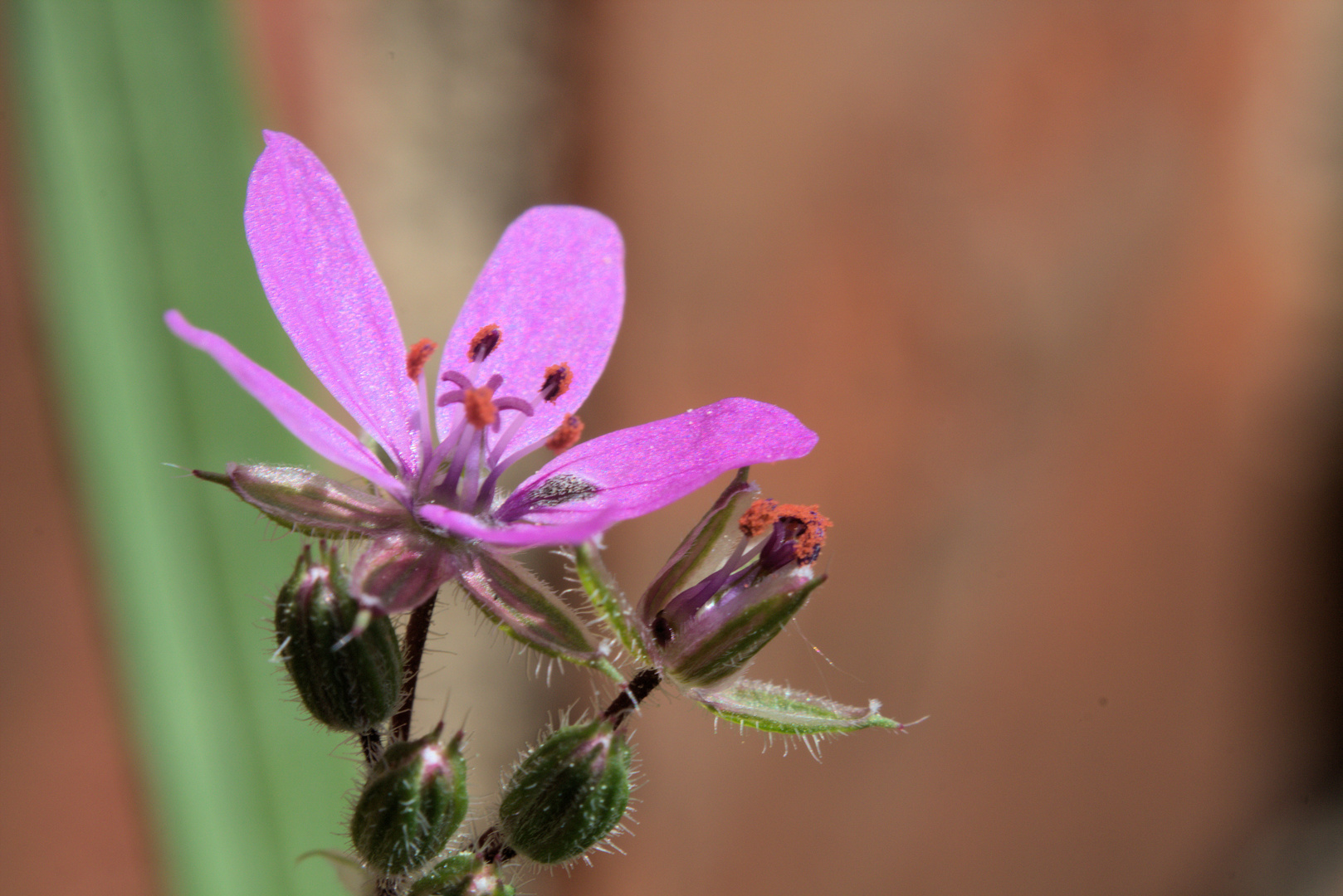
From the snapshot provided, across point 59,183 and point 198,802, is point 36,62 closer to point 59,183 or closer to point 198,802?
point 59,183

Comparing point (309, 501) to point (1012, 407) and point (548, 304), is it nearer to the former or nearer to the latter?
point (548, 304)

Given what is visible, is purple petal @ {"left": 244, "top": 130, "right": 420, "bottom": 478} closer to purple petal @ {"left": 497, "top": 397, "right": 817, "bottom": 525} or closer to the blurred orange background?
purple petal @ {"left": 497, "top": 397, "right": 817, "bottom": 525}

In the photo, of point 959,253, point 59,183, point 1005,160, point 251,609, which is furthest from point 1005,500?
point 59,183

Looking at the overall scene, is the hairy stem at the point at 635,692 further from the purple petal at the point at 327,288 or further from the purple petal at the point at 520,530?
the purple petal at the point at 327,288

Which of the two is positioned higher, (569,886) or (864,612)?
(864,612)

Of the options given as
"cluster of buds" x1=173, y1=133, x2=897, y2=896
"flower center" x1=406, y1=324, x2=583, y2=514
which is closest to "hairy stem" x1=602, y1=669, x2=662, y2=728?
"cluster of buds" x1=173, y1=133, x2=897, y2=896


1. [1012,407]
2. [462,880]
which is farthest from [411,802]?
[1012,407]

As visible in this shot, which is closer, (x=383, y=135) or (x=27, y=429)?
(x=27, y=429)
